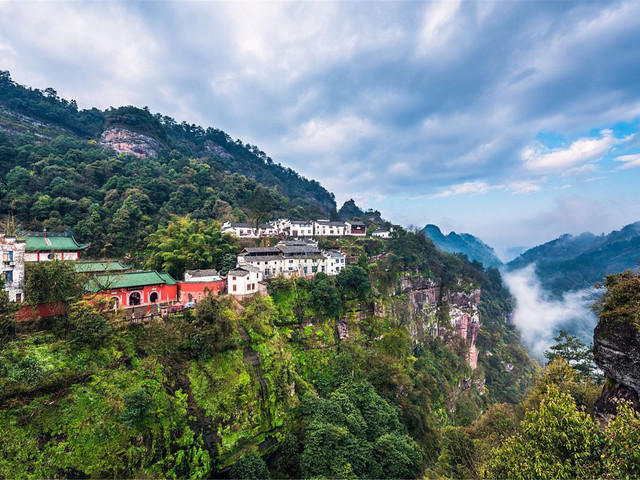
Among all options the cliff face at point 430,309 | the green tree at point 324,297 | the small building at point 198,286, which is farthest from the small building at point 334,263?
the small building at point 198,286

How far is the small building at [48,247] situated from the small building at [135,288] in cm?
731

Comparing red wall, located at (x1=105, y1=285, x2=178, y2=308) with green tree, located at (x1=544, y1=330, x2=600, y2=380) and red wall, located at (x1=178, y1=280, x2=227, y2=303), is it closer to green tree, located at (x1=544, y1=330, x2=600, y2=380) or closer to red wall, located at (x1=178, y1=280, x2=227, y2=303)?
red wall, located at (x1=178, y1=280, x2=227, y2=303)

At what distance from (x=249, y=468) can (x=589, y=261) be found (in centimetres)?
15525

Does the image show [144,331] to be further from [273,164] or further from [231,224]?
[273,164]

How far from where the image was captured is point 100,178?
5003 centimetres

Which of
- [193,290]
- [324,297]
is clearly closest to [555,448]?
[324,297]

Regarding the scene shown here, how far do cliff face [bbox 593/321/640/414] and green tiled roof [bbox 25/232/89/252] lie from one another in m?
40.1

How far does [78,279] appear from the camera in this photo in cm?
1773

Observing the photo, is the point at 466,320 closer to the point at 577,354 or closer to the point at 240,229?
the point at 577,354

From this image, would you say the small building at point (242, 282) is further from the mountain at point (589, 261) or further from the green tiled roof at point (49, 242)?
the mountain at point (589, 261)

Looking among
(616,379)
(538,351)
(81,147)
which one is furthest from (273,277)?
(538,351)

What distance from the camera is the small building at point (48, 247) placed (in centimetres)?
2397

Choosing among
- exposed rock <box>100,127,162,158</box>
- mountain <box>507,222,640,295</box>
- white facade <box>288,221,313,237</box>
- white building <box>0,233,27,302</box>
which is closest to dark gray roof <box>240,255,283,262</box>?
white facade <box>288,221,313,237</box>

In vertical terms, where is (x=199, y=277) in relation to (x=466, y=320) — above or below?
above
